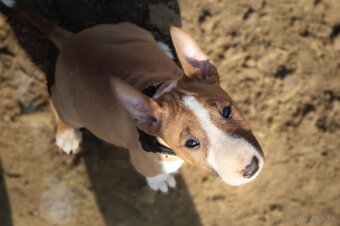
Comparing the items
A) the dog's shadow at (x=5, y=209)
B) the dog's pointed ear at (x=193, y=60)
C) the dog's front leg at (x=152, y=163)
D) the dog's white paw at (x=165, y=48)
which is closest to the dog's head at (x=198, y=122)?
the dog's pointed ear at (x=193, y=60)

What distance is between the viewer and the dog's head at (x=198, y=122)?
110 inches

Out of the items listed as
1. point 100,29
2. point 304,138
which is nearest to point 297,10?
point 304,138

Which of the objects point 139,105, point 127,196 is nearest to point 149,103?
point 139,105

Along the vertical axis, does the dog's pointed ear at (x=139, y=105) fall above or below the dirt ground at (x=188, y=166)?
above

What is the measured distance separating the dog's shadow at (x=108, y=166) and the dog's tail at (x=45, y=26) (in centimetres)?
38

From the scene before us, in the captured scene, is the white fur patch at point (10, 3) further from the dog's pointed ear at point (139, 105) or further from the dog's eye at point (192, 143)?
the dog's eye at point (192, 143)

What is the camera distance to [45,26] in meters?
3.95

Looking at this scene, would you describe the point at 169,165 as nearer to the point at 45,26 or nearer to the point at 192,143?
the point at 192,143

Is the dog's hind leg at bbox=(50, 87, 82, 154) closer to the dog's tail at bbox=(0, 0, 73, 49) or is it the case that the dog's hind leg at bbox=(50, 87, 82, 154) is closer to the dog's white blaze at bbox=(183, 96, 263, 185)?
the dog's tail at bbox=(0, 0, 73, 49)

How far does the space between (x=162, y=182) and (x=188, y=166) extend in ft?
0.99

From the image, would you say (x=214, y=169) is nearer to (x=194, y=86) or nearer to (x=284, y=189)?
(x=194, y=86)

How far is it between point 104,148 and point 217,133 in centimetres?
186

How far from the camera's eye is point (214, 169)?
2896mm

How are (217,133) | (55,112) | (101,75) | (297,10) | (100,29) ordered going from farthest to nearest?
(297,10) < (55,112) < (100,29) < (101,75) < (217,133)
